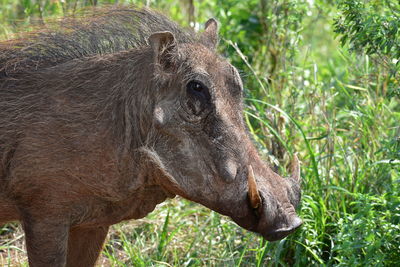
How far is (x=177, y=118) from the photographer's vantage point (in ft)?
11.1

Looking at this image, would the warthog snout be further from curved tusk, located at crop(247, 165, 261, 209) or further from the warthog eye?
the warthog eye

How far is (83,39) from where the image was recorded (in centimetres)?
381

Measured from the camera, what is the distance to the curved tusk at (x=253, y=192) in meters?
3.20

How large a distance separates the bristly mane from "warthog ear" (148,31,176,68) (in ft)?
0.75

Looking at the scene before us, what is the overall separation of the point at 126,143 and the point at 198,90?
40 centimetres

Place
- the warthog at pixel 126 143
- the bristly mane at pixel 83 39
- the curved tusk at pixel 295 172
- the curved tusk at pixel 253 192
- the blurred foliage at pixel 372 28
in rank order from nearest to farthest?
the curved tusk at pixel 253 192 → the warthog at pixel 126 143 → the curved tusk at pixel 295 172 → the bristly mane at pixel 83 39 → the blurred foliage at pixel 372 28

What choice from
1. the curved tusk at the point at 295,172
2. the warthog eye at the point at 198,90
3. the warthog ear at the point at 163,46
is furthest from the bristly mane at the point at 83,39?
the curved tusk at the point at 295,172

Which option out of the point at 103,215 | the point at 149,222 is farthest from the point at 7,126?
the point at 149,222

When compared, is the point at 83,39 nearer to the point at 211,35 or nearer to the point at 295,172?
the point at 211,35

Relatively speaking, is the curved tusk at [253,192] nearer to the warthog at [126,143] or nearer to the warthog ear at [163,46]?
the warthog at [126,143]

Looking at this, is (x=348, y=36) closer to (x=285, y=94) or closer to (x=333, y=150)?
(x=333, y=150)

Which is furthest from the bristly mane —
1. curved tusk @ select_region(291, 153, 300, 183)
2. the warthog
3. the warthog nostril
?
the warthog nostril

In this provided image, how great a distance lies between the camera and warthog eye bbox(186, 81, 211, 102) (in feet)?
11.1

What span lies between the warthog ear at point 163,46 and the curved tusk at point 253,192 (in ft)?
2.03
